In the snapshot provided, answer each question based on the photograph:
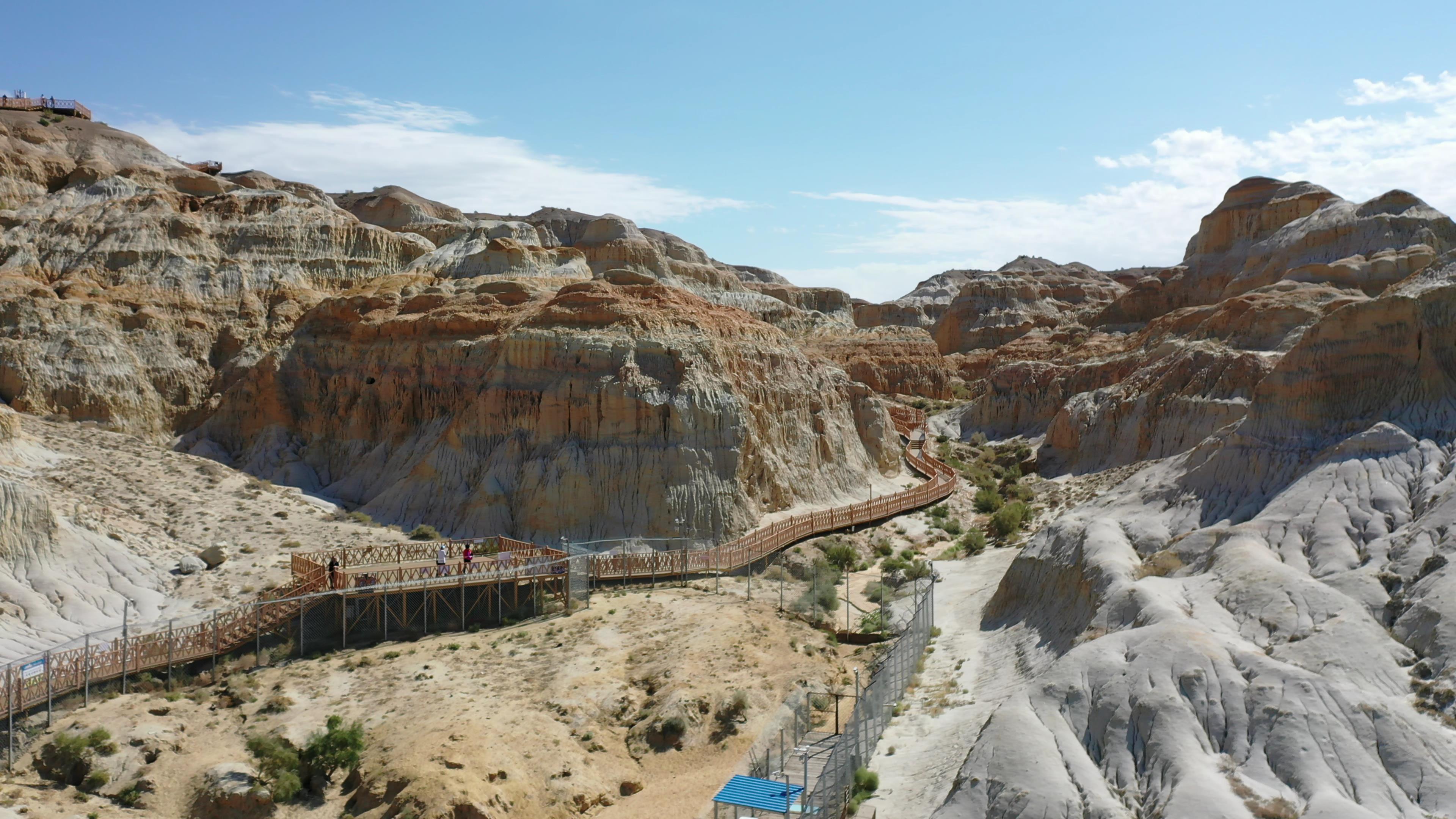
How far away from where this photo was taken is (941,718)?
22219 mm

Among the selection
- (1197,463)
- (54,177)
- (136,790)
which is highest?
(54,177)

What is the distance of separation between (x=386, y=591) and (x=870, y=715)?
15036 millimetres

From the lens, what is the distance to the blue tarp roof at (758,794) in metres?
19.0

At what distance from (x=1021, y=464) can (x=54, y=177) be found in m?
A: 62.0

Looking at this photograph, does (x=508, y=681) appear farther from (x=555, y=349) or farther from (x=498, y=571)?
(x=555, y=349)

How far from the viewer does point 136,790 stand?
69.3 feet

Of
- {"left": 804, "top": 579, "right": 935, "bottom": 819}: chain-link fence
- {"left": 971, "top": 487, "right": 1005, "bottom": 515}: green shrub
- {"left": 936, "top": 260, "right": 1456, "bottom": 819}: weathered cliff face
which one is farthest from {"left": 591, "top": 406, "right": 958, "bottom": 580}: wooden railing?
{"left": 936, "top": 260, "right": 1456, "bottom": 819}: weathered cliff face

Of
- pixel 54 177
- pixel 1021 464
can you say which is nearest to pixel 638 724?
pixel 1021 464

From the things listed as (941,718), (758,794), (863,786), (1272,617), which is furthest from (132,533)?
(1272,617)

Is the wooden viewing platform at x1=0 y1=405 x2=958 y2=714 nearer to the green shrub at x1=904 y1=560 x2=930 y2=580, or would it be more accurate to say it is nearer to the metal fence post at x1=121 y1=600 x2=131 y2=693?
the metal fence post at x1=121 y1=600 x2=131 y2=693

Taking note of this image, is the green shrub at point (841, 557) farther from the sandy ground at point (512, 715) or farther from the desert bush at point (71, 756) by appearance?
the desert bush at point (71, 756)

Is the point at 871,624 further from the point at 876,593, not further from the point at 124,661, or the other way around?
the point at 124,661

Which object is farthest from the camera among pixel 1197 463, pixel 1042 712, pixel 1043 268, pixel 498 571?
pixel 1043 268

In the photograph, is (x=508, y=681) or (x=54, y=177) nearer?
(x=508, y=681)
